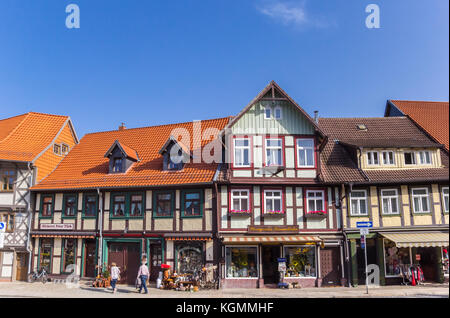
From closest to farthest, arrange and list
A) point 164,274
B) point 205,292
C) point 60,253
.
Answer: point 205,292 < point 164,274 < point 60,253

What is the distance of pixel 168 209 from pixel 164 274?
339cm

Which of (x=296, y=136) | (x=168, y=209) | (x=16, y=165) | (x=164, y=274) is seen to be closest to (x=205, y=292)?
(x=164, y=274)

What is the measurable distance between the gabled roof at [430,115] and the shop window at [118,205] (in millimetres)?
18340

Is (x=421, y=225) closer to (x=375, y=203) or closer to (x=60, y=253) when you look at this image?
(x=375, y=203)

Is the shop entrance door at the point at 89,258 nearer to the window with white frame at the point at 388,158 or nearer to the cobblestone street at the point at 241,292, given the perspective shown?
the cobblestone street at the point at 241,292

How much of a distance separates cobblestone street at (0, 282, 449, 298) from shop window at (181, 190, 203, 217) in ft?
13.1

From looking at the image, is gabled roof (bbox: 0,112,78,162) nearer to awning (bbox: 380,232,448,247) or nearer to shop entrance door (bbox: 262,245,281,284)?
shop entrance door (bbox: 262,245,281,284)

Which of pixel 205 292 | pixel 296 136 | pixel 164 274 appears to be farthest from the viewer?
pixel 296 136

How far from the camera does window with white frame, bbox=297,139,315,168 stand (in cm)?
1962

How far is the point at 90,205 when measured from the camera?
21.3m

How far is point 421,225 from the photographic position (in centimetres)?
1916

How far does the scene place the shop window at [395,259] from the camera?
19203mm

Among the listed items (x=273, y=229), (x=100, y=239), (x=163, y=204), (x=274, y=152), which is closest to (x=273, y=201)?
(x=273, y=229)

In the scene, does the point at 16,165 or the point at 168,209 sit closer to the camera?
the point at 168,209
